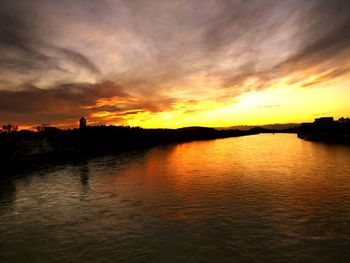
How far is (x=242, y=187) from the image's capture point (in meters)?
30.2

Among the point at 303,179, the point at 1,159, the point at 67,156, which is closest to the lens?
the point at 303,179

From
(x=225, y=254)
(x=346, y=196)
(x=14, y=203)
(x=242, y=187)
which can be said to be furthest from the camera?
(x=242, y=187)

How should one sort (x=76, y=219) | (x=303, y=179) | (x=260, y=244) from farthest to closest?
(x=303, y=179) → (x=76, y=219) → (x=260, y=244)

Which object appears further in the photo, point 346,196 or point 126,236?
point 346,196

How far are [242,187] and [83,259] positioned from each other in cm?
2050

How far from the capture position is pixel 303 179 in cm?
3409

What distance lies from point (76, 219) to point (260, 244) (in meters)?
13.4

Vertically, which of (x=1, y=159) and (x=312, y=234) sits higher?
(x=1, y=159)

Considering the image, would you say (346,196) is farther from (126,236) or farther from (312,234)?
(126,236)

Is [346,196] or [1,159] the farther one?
[1,159]

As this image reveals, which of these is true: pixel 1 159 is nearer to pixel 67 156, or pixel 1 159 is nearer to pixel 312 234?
pixel 67 156

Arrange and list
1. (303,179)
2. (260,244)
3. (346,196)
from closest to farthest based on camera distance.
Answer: (260,244), (346,196), (303,179)

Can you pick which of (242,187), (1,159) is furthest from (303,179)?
(1,159)

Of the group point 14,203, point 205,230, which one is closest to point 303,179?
point 205,230
